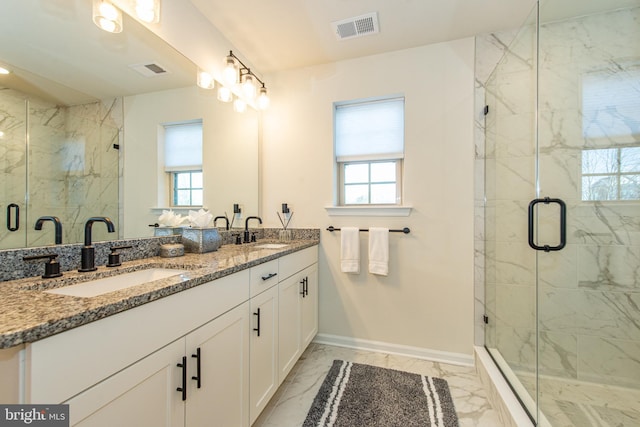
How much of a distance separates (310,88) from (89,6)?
1497mm

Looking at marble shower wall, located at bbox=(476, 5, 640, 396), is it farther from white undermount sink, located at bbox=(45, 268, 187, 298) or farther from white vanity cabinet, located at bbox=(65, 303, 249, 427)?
white undermount sink, located at bbox=(45, 268, 187, 298)

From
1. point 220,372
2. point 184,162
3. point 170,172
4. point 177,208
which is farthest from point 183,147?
point 220,372

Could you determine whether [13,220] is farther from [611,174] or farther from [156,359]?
[611,174]

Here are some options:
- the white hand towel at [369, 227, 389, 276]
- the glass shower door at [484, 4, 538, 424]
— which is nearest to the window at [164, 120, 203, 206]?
the white hand towel at [369, 227, 389, 276]

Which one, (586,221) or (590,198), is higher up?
(590,198)

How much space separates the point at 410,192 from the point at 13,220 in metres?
2.13

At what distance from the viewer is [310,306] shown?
2062 mm

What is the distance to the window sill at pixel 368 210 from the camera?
207 cm

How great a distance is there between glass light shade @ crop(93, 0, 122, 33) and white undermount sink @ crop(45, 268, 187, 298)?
114 centimetres

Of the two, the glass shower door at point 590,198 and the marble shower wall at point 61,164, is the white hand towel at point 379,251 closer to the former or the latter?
the glass shower door at point 590,198

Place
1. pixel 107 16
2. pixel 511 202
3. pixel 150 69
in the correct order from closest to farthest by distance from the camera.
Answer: pixel 107 16, pixel 150 69, pixel 511 202

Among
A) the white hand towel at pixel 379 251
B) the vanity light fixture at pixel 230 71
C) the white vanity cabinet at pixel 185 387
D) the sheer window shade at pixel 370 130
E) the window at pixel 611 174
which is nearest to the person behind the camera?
the white vanity cabinet at pixel 185 387

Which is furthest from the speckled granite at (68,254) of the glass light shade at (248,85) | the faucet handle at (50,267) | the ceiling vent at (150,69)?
the glass light shade at (248,85)

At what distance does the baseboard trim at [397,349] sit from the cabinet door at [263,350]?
2.80 ft
